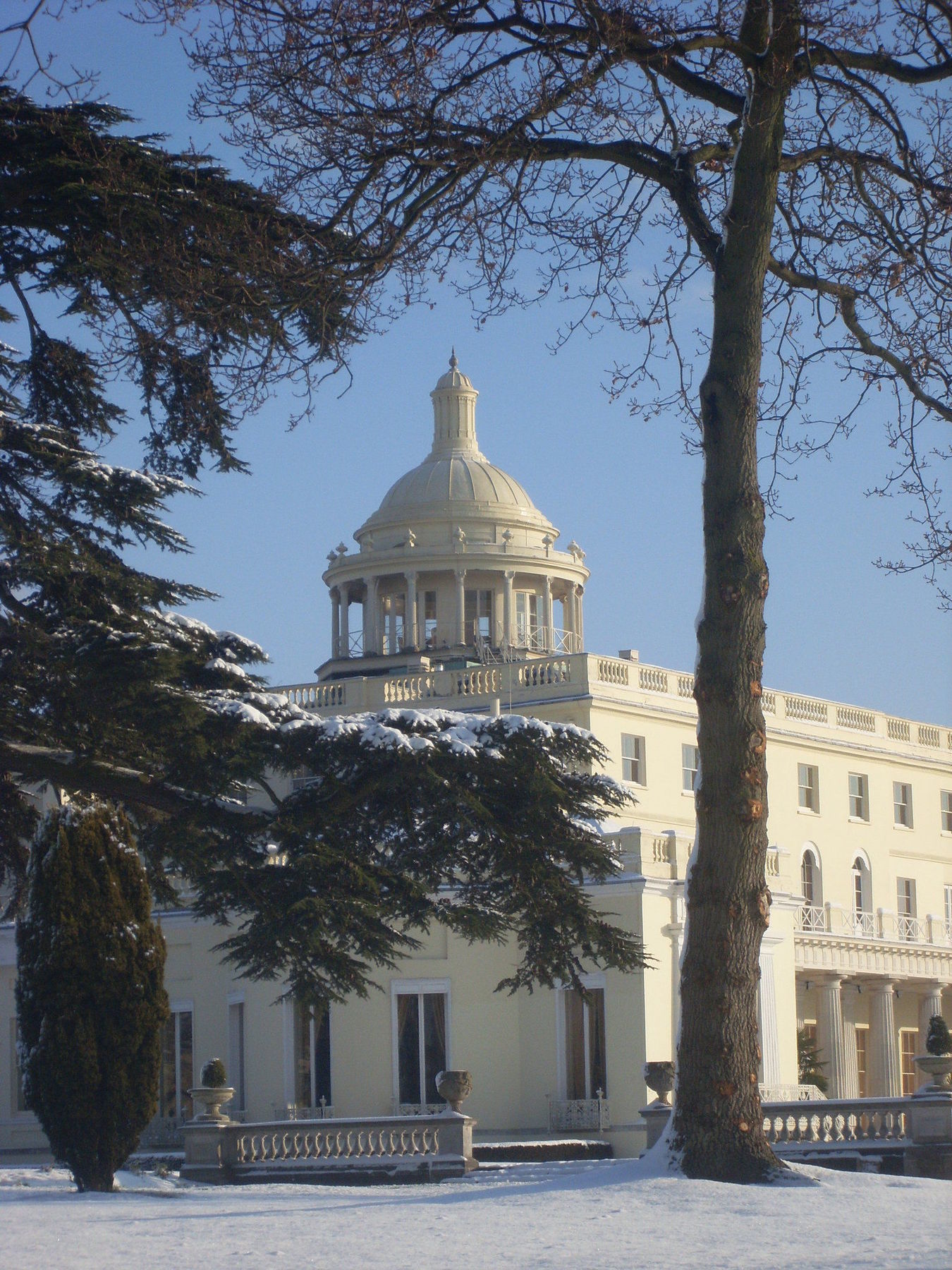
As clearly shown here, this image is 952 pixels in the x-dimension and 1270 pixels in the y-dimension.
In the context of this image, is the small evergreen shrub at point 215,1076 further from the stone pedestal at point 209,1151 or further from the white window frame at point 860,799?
the white window frame at point 860,799

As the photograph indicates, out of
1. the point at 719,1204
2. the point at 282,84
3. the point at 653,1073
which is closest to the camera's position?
the point at 719,1204

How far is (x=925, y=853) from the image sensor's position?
57.0 meters

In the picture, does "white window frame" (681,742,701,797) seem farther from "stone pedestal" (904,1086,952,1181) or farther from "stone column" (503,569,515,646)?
"stone pedestal" (904,1086,952,1181)

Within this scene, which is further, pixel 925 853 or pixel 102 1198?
pixel 925 853

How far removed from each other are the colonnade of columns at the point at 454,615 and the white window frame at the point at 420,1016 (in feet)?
99.5

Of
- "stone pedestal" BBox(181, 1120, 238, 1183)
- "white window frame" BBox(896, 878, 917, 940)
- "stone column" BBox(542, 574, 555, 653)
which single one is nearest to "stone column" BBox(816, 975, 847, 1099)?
"white window frame" BBox(896, 878, 917, 940)

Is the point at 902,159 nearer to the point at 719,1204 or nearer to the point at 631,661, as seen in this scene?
the point at 719,1204

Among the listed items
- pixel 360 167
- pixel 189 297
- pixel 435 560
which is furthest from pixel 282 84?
pixel 435 560

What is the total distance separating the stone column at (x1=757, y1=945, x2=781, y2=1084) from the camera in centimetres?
3553

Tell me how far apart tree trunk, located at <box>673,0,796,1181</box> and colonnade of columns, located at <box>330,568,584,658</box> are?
50.4m

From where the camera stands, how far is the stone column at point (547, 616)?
218 feet

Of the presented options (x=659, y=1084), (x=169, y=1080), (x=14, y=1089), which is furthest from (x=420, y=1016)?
(x=14, y=1089)

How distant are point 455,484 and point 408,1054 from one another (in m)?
35.8

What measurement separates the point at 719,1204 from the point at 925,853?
47.3 m
